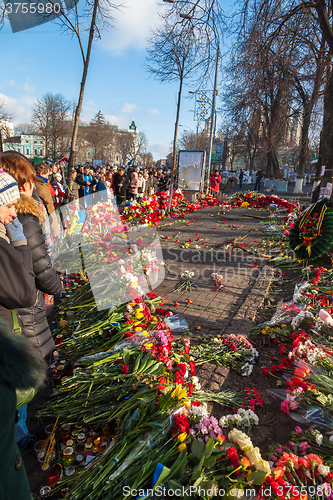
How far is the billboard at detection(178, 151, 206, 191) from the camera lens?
14855 millimetres

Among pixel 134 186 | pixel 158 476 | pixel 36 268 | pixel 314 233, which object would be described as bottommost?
pixel 158 476

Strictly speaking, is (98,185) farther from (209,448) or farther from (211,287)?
(209,448)

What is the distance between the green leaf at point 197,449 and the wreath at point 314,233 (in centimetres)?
434

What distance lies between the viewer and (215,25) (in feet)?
17.1

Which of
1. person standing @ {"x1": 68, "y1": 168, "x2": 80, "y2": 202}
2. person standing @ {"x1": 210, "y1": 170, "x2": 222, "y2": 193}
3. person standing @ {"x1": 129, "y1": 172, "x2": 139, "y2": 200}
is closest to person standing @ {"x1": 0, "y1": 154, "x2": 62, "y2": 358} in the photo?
person standing @ {"x1": 68, "y1": 168, "x2": 80, "y2": 202}

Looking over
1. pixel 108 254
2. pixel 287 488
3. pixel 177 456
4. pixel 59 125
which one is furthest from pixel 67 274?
pixel 59 125

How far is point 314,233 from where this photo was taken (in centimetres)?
549

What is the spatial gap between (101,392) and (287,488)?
4.71ft

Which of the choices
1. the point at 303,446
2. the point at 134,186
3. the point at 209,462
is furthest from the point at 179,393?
the point at 134,186

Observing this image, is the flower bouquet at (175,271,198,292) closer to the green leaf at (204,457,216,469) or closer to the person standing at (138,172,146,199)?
the green leaf at (204,457,216,469)

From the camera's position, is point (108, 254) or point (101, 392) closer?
point (101, 392)

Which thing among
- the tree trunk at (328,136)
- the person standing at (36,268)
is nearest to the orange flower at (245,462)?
the person standing at (36,268)

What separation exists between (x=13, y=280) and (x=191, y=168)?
1407 centimetres

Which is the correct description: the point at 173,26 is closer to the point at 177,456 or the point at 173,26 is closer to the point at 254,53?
the point at 254,53
